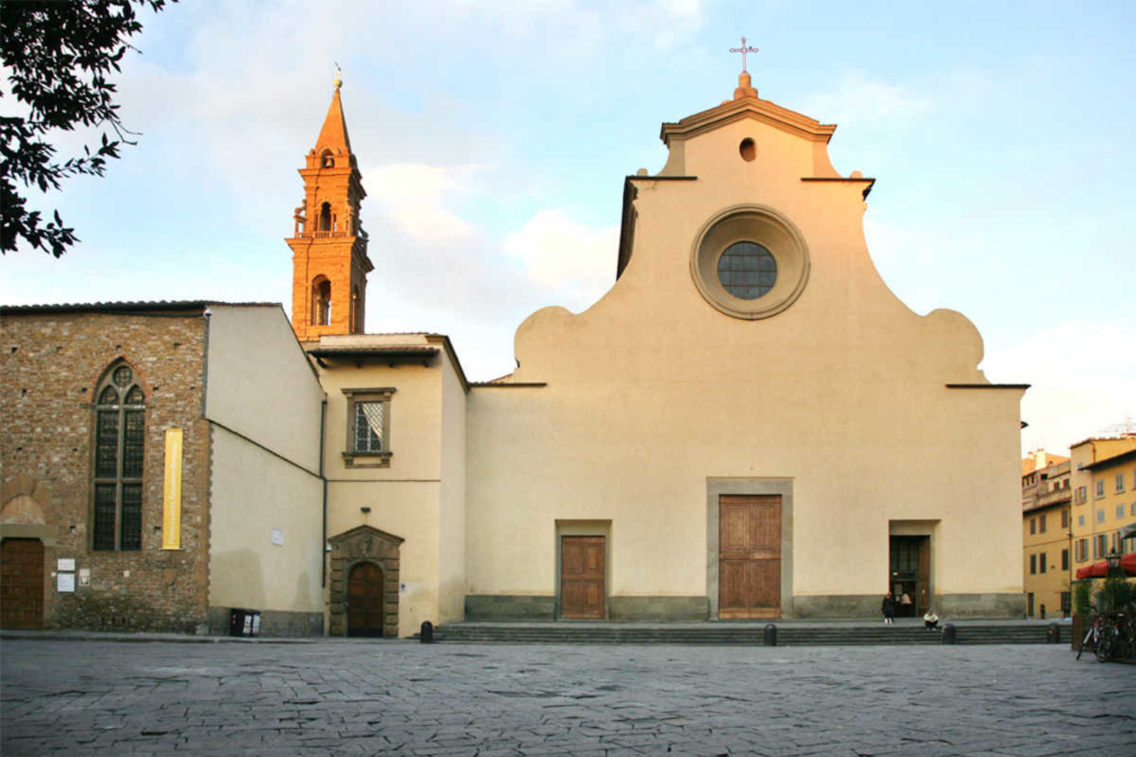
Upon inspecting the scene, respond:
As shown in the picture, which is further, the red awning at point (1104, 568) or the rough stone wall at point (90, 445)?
the rough stone wall at point (90, 445)

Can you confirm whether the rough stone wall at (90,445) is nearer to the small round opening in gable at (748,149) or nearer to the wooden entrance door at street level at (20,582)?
the wooden entrance door at street level at (20,582)

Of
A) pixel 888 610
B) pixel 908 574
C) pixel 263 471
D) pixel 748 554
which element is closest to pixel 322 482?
pixel 263 471

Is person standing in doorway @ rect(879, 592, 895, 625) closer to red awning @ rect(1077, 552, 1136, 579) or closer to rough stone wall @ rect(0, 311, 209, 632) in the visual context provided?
red awning @ rect(1077, 552, 1136, 579)

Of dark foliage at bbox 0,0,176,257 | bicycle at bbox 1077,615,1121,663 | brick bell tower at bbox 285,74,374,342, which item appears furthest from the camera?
brick bell tower at bbox 285,74,374,342

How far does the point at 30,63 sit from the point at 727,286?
2393 centimetres

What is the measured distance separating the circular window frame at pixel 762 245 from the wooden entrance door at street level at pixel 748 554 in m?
5.10

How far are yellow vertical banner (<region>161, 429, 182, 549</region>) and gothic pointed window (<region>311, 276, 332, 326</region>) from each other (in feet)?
111

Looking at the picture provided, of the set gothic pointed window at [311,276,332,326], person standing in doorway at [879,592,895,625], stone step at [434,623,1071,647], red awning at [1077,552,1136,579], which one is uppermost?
gothic pointed window at [311,276,332,326]

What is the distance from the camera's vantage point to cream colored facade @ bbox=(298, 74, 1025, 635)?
2822 cm

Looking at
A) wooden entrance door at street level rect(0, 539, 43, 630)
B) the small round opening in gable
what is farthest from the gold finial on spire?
wooden entrance door at street level rect(0, 539, 43, 630)

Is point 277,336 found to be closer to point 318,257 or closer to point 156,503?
point 156,503

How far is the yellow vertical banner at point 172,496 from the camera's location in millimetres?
19281

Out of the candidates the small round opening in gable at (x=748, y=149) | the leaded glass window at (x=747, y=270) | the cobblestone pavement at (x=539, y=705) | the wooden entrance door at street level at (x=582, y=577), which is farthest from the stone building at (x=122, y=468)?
the small round opening in gable at (x=748, y=149)

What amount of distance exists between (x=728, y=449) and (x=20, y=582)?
16962 mm
